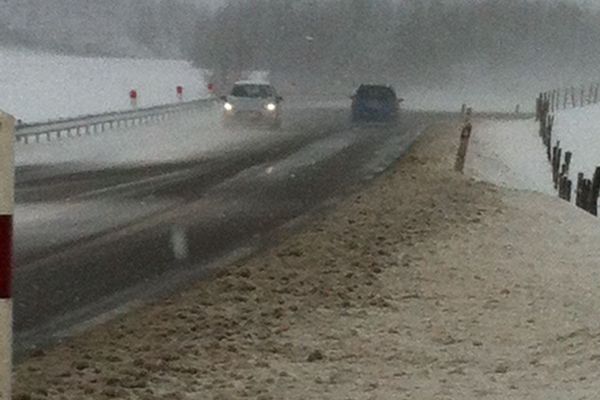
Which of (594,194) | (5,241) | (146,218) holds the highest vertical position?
(5,241)

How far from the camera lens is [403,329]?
7984mm

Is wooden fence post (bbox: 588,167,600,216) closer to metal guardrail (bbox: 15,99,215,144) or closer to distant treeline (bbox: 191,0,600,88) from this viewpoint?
metal guardrail (bbox: 15,99,215,144)

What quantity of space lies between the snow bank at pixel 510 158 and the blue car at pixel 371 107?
3.20 m

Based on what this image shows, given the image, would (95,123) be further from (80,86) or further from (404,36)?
(404,36)

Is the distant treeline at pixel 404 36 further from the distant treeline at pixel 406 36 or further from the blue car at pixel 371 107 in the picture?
the blue car at pixel 371 107

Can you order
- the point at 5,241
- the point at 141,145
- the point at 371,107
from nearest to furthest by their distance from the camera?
the point at 5,241, the point at 141,145, the point at 371,107

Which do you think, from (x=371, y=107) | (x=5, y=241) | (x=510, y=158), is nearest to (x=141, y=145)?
(x=510, y=158)

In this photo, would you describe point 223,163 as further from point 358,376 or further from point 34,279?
point 358,376

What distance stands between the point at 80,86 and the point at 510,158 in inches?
2303

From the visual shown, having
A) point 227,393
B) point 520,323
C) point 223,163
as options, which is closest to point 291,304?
point 520,323

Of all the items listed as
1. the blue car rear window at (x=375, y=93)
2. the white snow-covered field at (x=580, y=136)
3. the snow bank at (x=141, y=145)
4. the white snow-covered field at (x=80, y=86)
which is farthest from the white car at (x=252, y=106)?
the white snow-covered field at (x=80, y=86)

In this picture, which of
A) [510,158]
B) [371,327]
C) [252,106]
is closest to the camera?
[371,327]

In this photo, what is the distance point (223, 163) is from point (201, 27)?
110 meters

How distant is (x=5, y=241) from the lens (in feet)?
12.5
